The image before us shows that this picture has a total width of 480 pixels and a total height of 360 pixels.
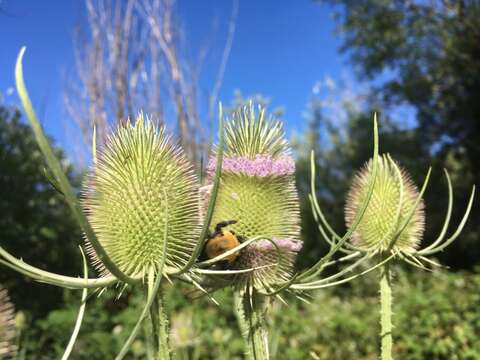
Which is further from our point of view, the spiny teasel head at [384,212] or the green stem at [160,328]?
the spiny teasel head at [384,212]

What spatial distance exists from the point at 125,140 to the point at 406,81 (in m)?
10.6

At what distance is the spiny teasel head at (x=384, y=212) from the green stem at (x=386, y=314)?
9 centimetres

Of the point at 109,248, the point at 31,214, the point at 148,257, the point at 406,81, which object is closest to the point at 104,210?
the point at 109,248

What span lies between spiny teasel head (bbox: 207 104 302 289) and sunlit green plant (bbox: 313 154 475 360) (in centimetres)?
12

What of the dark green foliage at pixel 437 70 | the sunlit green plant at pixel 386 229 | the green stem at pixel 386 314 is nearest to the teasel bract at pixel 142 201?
the sunlit green plant at pixel 386 229

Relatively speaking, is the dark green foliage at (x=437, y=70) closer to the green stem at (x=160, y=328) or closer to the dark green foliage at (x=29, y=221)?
the dark green foliage at (x=29, y=221)

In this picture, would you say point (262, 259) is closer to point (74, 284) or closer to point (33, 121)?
point (74, 284)

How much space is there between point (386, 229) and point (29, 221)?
4.83 m

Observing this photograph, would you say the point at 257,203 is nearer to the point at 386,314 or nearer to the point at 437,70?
the point at 386,314

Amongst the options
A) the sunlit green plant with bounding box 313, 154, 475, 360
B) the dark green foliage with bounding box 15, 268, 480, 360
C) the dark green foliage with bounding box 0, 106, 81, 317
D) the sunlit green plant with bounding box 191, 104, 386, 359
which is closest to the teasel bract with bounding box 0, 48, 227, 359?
the sunlit green plant with bounding box 191, 104, 386, 359

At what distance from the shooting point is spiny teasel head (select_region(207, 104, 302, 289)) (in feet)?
4.51

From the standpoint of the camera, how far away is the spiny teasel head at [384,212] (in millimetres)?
1541

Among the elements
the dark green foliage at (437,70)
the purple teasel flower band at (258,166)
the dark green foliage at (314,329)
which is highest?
the dark green foliage at (437,70)

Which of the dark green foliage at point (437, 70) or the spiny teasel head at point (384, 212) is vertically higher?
the dark green foliage at point (437, 70)
